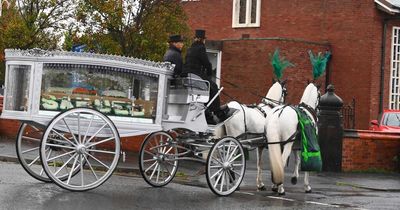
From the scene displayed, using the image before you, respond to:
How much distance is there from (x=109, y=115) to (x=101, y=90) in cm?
41

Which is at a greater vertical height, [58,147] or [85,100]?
[85,100]

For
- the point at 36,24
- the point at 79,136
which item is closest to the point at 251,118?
the point at 79,136

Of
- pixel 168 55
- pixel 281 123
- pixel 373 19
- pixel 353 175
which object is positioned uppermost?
pixel 373 19

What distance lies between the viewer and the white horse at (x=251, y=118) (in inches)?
479

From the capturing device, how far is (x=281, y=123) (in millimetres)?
11859

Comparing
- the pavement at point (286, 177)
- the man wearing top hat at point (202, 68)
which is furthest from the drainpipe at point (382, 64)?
the man wearing top hat at point (202, 68)

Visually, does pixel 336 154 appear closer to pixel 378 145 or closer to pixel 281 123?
pixel 378 145

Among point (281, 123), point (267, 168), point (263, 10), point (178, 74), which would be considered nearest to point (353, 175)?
point (267, 168)

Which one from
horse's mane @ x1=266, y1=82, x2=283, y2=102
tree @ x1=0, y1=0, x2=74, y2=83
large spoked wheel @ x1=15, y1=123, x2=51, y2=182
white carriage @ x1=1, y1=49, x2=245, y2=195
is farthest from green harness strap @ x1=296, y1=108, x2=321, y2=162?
tree @ x1=0, y1=0, x2=74, y2=83

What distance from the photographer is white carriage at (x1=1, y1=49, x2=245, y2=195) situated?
10.1 m

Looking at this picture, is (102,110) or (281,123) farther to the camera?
(281,123)

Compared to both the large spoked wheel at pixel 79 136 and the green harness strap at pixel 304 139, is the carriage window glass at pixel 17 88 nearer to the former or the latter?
the large spoked wheel at pixel 79 136

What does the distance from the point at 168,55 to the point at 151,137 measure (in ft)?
4.67

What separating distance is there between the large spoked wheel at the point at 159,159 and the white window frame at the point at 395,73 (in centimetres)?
1618
